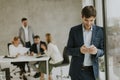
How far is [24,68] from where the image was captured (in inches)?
238

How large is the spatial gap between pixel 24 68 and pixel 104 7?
3899mm

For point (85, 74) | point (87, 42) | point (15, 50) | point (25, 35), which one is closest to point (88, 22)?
point (87, 42)

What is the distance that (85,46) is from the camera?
7.48 feet

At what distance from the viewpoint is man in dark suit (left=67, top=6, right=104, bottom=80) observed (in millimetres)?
2311

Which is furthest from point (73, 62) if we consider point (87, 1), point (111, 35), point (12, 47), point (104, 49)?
point (12, 47)

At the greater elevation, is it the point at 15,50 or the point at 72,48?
the point at 72,48

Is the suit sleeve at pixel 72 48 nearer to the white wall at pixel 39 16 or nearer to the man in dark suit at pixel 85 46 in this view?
the man in dark suit at pixel 85 46

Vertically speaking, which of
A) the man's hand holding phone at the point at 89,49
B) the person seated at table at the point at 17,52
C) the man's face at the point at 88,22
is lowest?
the person seated at table at the point at 17,52

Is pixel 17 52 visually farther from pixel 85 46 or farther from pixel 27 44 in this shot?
pixel 85 46

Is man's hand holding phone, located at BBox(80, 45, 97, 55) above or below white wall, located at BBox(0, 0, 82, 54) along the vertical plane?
below

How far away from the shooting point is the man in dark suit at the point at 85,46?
2.31 metres

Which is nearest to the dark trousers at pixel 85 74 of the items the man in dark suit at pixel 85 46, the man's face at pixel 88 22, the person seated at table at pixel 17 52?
the man in dark suit at pixel 85 46

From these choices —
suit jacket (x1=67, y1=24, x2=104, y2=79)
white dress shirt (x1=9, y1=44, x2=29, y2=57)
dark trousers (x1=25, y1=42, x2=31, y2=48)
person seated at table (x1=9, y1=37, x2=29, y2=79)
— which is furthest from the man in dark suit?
dark trousers (x1=25, y1=42, x2=31, y2=48)

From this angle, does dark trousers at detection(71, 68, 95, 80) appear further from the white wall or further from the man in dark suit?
the white wall
